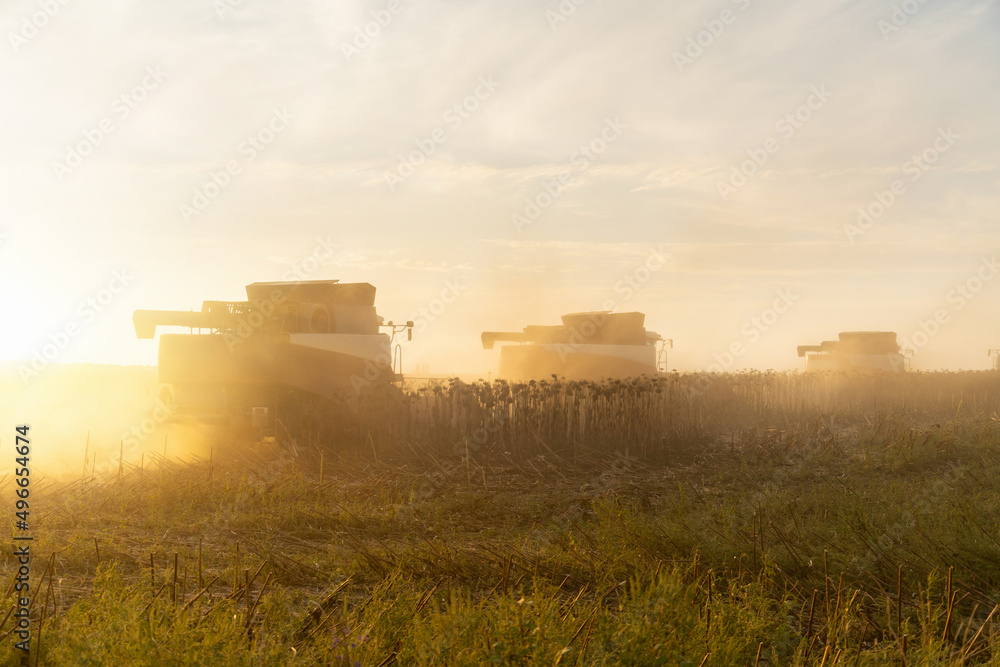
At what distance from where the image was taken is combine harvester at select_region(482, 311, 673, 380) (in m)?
24.0

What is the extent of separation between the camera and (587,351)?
24.1 metres

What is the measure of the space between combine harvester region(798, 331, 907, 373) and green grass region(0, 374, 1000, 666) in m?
18.6

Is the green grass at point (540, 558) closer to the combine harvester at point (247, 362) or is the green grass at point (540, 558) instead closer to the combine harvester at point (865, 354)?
the combine harvester at point (247, 362)

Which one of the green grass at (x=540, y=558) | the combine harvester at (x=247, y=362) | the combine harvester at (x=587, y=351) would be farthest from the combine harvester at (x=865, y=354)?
the combine harvester at (x=247, y=362)

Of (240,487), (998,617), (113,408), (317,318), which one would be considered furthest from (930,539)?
(113,408)

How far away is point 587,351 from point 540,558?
18.0 metres

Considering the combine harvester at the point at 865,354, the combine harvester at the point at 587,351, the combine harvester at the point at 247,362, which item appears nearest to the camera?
the combine harvester at the point at 247,362

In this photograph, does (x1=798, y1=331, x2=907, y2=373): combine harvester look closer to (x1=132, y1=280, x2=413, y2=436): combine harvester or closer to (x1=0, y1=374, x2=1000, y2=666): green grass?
(x1=0, y1=374, x2=1000, y2=666): green grass

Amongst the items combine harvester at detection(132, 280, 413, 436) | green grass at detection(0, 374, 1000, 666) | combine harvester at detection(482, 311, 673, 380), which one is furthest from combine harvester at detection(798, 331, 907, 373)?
combine harvester at detection(132, 280, 413, 436)

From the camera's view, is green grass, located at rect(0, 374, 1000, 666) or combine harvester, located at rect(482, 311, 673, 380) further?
combine harvester, located at rect(482, 311, 673, 380)

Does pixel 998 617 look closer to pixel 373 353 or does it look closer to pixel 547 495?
pixel 547 495

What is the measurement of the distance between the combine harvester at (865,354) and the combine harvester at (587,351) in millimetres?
10582

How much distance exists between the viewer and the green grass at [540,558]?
416 centimetres

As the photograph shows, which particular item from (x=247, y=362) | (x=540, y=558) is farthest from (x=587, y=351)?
(x=540, y=558)
